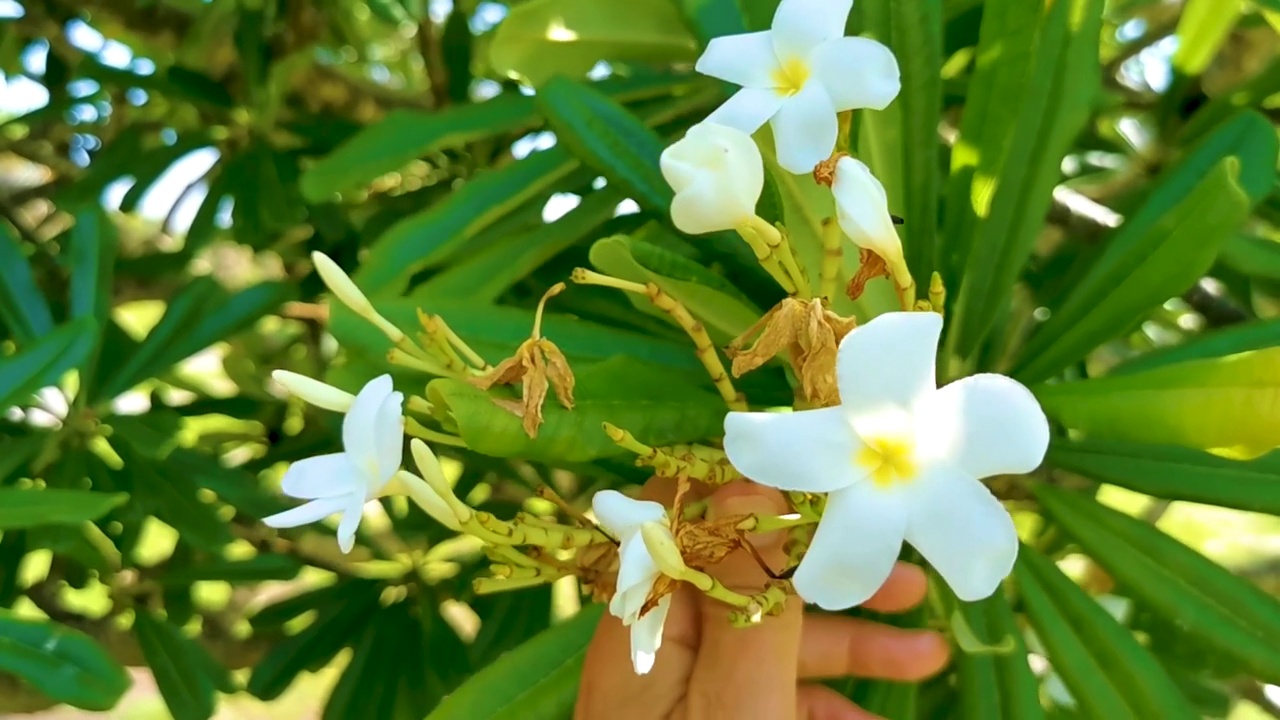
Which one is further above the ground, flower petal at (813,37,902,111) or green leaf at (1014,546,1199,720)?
flower petal at (813,37,902,111)

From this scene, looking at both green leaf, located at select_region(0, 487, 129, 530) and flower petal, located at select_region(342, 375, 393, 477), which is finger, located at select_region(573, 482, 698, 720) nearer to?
flower petal, located at select_region(342, 375, 393, 477)

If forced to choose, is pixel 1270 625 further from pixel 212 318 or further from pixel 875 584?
pixel 212 318

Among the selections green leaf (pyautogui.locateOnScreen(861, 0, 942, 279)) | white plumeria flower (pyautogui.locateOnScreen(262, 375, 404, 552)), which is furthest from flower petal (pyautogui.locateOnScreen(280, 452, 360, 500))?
green leaf (pyautogui.locateOnScreen(861, 0, 942, 279))

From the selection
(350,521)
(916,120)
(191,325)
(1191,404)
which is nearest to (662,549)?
(350,521)

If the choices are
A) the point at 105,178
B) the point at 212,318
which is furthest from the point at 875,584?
the point at 105,178

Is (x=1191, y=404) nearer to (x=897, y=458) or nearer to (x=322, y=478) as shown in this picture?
(x=897, y=458)

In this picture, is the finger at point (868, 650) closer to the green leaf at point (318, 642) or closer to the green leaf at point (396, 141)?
the green leaf at point (396, 141)
